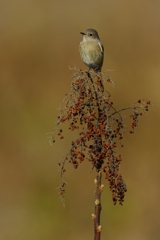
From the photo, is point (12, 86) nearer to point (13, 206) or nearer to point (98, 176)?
point (13, 206)

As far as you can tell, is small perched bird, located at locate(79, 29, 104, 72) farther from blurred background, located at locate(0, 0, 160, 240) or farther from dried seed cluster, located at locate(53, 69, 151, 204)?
dried seed cluster, located at locate(53, 69, 151, 204)

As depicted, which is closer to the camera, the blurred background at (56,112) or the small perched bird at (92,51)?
the small perched bird at (92,51)

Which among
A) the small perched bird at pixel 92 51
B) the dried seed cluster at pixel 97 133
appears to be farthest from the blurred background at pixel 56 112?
the dried seed cluster at pixel 97 133

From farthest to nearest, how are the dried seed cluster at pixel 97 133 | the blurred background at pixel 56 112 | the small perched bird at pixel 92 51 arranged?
the blurred background at pixel 56 112, the small perched bird at pixel 92 51, the dried seed cluster at pixel 97 133

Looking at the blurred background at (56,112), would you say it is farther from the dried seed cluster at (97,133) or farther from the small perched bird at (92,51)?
the dried seed cluster at (97,133)

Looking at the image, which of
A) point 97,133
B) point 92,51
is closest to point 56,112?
point 92,51

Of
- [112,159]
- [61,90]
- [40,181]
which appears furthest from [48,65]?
[112,159]
